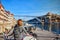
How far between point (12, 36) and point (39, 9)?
64 centimetres

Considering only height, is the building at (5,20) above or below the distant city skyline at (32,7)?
below

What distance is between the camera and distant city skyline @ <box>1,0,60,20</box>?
8.59 ft

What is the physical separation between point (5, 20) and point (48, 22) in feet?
2.33

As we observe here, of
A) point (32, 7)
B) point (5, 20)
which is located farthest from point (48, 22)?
point (5, 20)

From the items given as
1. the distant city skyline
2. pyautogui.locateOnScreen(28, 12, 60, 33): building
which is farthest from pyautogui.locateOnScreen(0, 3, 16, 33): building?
pyautogui.locateOnScreen(28, 12, 60, 33): building

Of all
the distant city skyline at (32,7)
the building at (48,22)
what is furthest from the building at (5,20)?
the building at (48,22)

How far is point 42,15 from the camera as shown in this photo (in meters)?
2.65

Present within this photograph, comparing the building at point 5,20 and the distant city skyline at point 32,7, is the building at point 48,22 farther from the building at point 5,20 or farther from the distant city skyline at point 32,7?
the building at point 5,20

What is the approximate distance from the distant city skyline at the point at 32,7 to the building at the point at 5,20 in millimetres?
74

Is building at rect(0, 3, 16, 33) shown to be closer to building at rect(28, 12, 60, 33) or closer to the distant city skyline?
the distant city skyline

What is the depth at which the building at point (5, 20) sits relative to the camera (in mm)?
2545

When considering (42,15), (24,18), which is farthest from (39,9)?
(24,18)

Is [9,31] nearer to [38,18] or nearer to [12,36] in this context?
[12,36]

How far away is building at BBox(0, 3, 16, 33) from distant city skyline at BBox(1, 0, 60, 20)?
0.07 metres
